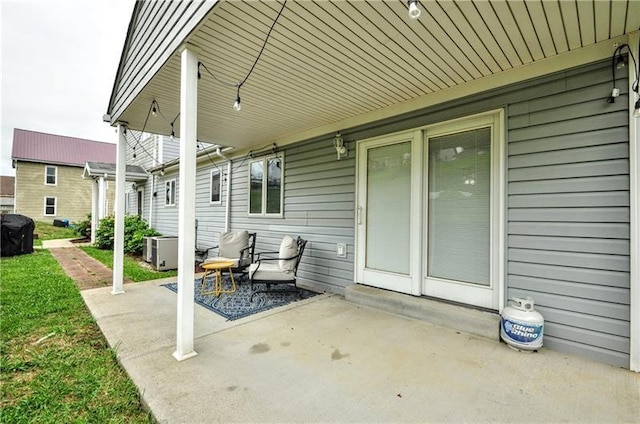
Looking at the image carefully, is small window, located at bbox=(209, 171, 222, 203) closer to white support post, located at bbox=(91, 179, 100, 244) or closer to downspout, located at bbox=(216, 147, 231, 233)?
downspout, located at bbox=(216, 147, 231, 233)

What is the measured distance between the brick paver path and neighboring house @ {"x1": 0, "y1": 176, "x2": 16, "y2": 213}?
25.3 m

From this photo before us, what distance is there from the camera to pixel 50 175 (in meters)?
18.2

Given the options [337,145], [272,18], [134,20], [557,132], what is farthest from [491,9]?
[134,20]

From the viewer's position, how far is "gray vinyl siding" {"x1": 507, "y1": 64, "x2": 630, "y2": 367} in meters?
2.31

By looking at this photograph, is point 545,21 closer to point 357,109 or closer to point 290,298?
point 357,109

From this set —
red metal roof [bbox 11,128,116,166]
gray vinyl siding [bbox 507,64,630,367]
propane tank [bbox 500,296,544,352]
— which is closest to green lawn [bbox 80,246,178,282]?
propane tank [bbox 500,296,544,352]

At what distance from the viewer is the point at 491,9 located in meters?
2.00

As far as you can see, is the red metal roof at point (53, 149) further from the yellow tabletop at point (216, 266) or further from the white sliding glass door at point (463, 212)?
the white sliding glass door at point (463, 212)

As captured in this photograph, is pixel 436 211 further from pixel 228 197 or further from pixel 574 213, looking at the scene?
pixel 228 197

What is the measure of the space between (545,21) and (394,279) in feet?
9.84

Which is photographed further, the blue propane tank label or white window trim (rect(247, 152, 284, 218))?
white window trim (rect(247, 152, 284, 218))

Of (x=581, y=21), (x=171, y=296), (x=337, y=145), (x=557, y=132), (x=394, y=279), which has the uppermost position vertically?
(x=581, y=21)

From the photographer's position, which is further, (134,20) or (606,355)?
(134,20)

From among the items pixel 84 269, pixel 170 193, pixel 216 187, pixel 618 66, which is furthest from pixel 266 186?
pixel 170 193
